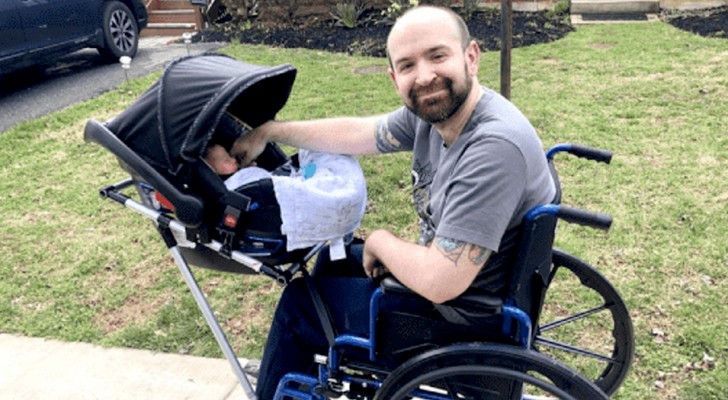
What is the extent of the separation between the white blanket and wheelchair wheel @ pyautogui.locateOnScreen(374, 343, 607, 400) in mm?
562

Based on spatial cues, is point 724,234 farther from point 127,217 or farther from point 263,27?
point 263,27

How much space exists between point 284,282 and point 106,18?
320 inches

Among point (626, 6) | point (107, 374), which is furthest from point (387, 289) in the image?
point (626, 6)

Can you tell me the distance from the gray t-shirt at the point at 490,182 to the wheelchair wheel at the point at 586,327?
589 millimetres

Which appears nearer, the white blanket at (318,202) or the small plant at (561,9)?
the white blanket at (318,202)

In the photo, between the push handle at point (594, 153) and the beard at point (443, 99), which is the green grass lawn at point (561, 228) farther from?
the beard at point (443, 99)

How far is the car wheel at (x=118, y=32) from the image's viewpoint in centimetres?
936

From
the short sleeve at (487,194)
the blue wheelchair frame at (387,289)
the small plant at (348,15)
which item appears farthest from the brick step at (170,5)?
the short sleeve at (487,194)

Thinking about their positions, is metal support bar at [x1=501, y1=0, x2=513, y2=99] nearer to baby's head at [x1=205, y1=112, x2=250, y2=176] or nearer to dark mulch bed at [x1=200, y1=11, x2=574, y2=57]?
baby's head at [x1=205, y1=112, x2=250, y2=176]

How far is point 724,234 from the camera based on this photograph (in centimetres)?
397

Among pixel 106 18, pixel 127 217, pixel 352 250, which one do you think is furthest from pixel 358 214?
pixel 106 18

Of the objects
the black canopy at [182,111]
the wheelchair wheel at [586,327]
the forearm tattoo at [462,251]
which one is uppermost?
the black canopy at [182,111]

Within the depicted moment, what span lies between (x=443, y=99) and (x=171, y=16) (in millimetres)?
12406

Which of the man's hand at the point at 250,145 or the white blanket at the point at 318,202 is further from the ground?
the man's hand at the point at 250,145
